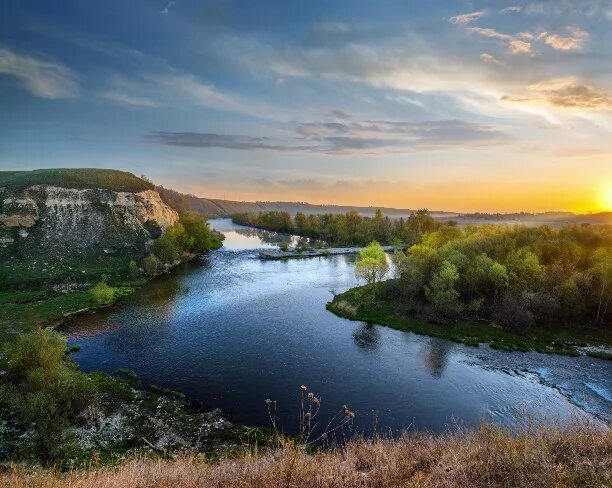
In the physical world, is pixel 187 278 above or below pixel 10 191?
below

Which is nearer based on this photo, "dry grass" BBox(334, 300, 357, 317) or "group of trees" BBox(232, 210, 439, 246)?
"dry grass" BBox(334, 300, 357, 317)

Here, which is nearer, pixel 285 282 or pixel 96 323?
pixel 96 323

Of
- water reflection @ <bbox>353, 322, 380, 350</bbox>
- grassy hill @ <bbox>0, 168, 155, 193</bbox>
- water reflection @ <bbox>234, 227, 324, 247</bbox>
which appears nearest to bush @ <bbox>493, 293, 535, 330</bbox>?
water reflection @ <bbox>353, 322, 380, 350</bbox>

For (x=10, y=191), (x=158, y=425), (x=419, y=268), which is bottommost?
(x=158, y=425)

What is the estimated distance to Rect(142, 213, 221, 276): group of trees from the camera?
77.1 metres

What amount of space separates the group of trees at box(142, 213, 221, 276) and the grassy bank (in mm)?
41580

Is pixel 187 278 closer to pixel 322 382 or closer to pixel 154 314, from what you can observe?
pixel 154 314

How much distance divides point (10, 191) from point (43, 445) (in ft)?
297

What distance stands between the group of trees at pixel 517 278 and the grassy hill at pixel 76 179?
82.4m

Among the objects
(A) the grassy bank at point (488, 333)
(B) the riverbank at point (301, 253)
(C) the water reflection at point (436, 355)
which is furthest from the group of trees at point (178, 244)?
(C) the water reflection at point (436, 355)

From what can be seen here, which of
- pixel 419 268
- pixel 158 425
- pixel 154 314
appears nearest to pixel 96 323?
pixel 154 314

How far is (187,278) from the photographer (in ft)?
242

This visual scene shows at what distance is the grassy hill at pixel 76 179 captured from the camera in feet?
312

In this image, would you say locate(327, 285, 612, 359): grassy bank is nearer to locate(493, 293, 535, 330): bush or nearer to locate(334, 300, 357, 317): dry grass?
locate(334, 300, 357, 317): dry grass
